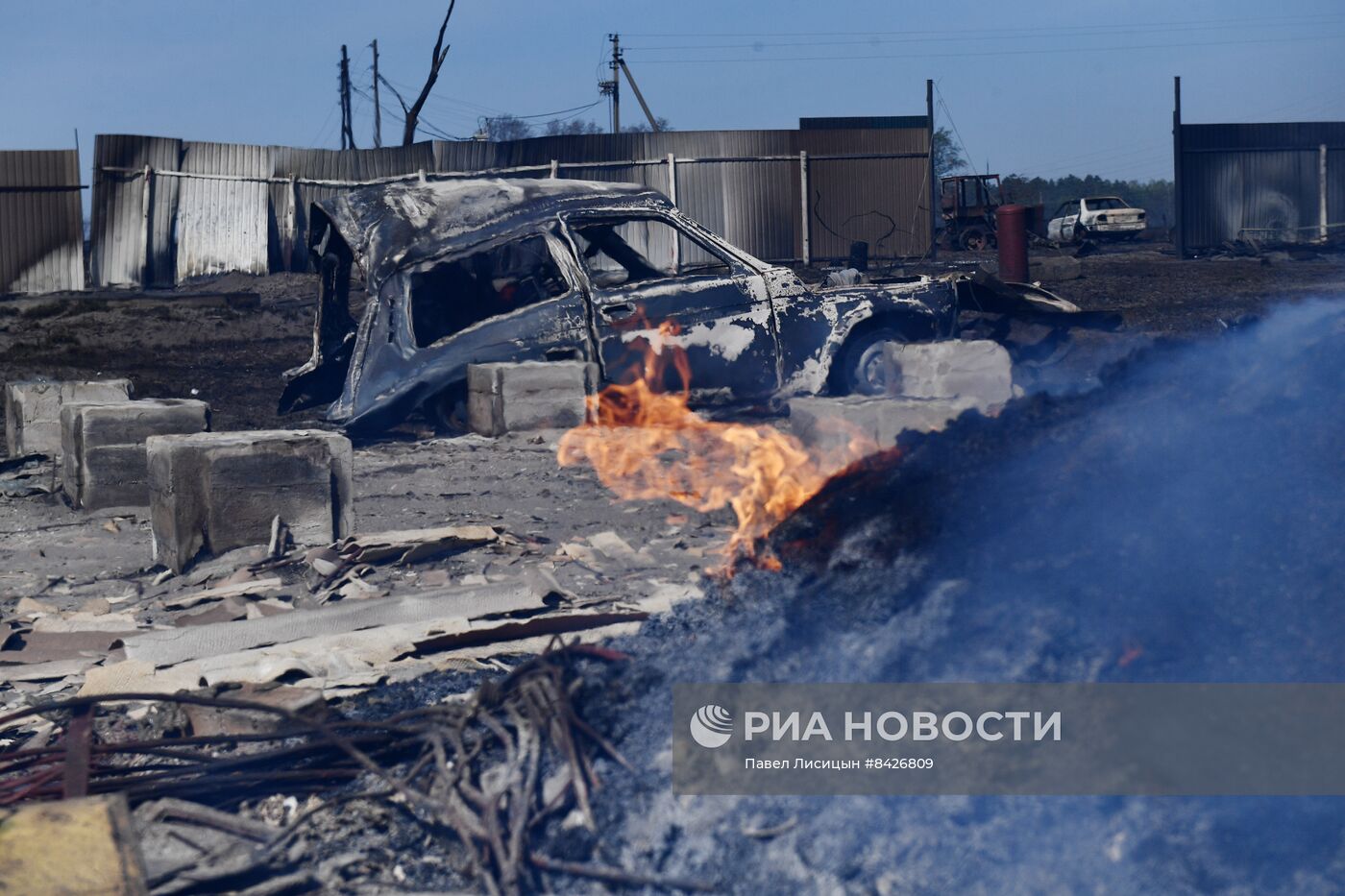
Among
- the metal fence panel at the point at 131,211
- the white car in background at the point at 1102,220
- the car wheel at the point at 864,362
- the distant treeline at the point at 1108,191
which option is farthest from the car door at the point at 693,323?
the distant treeline at the point at 1108,191

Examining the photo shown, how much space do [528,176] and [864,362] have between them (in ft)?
38.0

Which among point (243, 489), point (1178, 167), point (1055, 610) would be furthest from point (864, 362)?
point (1178, 167)

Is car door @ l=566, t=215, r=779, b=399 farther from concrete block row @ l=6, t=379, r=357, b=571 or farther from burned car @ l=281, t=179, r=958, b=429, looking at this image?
concrete block row @ l=6, t=379, r=357, b=571

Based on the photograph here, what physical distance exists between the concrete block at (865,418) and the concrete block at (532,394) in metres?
1.86

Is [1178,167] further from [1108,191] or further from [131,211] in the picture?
[1108,191]

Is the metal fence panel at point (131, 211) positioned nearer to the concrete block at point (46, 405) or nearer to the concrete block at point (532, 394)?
the concrete block at point (46, 405)

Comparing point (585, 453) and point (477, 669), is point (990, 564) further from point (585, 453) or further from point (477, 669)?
point (585, 453)

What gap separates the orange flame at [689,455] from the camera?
19.0 feet

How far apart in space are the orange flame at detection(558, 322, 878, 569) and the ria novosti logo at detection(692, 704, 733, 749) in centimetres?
110

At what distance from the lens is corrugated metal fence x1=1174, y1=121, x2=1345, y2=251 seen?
2350 cm

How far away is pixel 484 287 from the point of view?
894 centimetres

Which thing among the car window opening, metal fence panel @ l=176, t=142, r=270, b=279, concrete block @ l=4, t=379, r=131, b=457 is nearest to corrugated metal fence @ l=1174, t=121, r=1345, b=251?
metal fence panel @ l=176, t=142, r=270, b=279

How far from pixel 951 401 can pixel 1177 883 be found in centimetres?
383

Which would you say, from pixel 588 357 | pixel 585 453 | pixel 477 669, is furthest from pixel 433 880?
pixel 588 357
